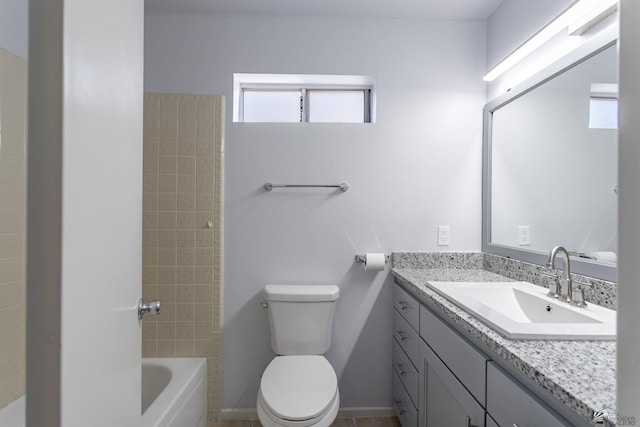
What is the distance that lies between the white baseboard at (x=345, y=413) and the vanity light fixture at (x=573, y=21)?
2107 millimetres

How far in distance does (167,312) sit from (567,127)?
7.34 ft

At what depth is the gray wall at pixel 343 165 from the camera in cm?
190

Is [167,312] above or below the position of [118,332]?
Answer: below

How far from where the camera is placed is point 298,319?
1753mm

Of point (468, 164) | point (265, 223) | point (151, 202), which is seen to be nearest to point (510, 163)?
point (468, 164)

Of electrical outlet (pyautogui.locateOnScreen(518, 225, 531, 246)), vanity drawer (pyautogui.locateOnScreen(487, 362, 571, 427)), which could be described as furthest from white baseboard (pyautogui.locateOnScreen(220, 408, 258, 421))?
electrical outlet (pyautogui.locateOnScreen(518, 225, 531, 246))

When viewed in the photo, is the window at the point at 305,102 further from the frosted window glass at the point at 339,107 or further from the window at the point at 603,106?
the window at the point at 603,106

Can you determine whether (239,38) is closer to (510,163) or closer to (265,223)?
(265,223)

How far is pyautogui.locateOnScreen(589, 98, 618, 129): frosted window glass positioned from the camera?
1.15m

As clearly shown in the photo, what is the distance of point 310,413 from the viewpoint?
4.13ft

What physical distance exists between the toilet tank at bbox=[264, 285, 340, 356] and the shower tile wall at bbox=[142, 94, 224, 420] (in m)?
0.38

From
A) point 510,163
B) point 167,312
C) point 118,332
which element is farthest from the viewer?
point 167,312

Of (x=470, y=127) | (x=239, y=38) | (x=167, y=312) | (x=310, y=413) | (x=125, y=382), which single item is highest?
(x=239, y=38)

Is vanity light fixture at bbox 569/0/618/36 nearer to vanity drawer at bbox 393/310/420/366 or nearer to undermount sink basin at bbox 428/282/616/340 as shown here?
undermount sink basin at bbox 428/282/616/340
